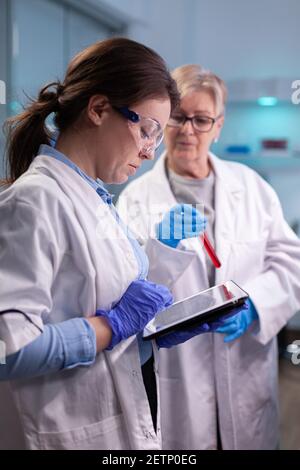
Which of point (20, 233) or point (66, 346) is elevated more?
point (20, 233)

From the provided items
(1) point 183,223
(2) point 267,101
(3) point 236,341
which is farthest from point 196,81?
(2) point 267,101

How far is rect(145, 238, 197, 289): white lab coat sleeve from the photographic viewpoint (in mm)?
1202

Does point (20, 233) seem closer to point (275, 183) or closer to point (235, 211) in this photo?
point (235, 211)

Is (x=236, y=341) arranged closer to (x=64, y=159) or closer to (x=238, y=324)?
(x=238, y=324)

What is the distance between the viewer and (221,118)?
4.89 ft

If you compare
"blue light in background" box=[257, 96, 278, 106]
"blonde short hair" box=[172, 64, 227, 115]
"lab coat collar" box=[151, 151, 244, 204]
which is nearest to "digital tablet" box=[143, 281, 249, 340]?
"lab coat collar" box=[151, 151, 244, 204]

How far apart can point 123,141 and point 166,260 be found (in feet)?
1.33

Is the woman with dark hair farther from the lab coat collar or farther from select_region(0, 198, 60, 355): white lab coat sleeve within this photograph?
the lab coat collar

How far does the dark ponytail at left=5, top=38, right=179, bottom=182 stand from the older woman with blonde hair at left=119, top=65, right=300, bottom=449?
446 millimetres

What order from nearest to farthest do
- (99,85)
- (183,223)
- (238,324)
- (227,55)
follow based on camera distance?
(99,85) < (183,223) < (238,324) < (227,55)

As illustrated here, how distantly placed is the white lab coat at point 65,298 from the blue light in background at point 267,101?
184cm

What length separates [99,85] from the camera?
871 millimetres

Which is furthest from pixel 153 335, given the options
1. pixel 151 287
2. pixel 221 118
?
pixel 221 118

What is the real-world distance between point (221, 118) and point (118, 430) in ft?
3.13
